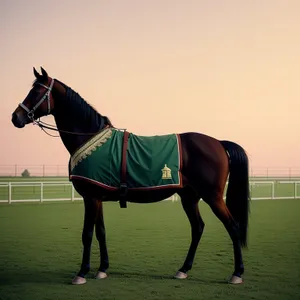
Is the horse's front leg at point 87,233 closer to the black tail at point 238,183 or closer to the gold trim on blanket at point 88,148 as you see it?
the gold trim on blanket at point 88,148

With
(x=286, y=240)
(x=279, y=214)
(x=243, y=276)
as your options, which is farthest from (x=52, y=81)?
(x=279, y=214)

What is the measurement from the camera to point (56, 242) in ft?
28.1

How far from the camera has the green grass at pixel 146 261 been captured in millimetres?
5020

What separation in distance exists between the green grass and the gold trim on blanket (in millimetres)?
1461

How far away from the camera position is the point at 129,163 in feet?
18.5

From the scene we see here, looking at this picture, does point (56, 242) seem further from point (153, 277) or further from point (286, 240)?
point (286, 240)

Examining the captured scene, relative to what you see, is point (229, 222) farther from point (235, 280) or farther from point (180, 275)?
point (180, 275)

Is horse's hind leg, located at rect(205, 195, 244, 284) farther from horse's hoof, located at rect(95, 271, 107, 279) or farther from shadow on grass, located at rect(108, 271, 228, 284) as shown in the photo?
horse's hoof, located at rect(95, 271, 107, 279)

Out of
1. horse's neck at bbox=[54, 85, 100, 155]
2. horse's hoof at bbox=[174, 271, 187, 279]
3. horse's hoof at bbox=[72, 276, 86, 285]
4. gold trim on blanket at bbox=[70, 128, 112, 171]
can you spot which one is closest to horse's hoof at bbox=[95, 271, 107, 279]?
horse's hoof at bbox=[72, 276, 86, 285]

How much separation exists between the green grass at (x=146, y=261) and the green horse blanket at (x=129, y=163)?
1.19 m

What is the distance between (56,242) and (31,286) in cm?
331

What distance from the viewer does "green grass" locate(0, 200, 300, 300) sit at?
16.5 ft

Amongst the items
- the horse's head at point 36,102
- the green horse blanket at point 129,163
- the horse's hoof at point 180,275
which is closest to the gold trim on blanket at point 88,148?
the green horse blanket at point 129,163

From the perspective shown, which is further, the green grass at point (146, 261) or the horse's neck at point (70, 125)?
the horse's neck at point (70, 125)
